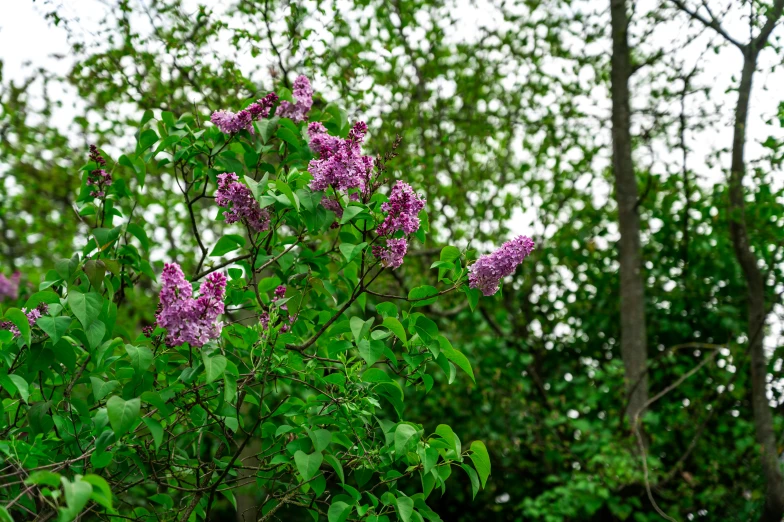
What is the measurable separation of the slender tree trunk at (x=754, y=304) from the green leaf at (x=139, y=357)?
383cm

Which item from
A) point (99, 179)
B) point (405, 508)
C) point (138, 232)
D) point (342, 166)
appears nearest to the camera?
point (405, 508)

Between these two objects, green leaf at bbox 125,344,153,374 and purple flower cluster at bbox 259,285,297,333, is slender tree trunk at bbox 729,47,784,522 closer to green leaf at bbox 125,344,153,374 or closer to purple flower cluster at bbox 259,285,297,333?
purple flower cluster at bbox 259,285,297,333

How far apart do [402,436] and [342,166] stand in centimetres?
75

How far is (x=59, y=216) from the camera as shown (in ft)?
23.8

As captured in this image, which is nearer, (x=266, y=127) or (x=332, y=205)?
(x=332, y=205)

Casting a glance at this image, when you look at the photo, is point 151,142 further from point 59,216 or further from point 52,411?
point 59,216

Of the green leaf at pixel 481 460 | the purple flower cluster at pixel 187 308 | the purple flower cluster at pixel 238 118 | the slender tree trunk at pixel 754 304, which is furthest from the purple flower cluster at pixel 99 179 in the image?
the slender tree trunk at pixel 754 304

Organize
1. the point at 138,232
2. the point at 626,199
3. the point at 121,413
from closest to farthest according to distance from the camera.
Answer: the point at 121,413, the point at 138,232, the point at 626,199

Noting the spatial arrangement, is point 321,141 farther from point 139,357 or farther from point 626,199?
point 626,199

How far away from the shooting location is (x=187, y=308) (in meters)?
1.69

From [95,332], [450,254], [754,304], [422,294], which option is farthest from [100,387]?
[754,304]

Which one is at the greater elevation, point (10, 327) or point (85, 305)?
point (85, 305)

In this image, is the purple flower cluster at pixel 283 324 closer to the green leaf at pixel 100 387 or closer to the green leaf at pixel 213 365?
the green leaf at pixel 213 365

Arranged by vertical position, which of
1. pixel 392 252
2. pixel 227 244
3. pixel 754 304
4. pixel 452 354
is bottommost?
pixel 452 354
